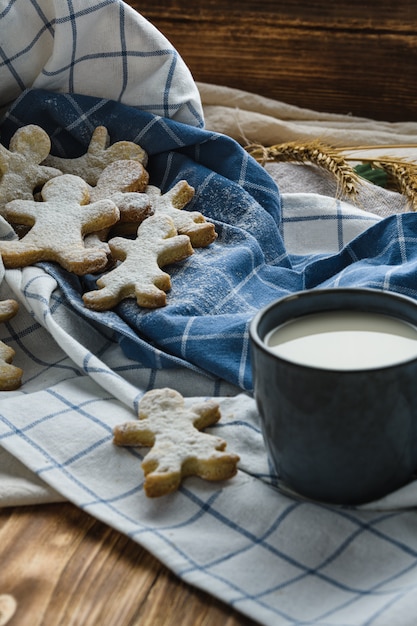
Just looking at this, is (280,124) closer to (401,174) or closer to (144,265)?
(401,174)

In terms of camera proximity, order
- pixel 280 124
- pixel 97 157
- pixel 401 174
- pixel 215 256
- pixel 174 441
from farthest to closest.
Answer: pixel 280 124
pixel 401 174
pixel 97 157
pixel 215 256
pixel 174 441

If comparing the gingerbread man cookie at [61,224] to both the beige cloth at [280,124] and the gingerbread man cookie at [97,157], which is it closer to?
the gingerbread man cookie at [97,157]

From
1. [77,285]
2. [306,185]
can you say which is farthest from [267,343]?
[306,185]

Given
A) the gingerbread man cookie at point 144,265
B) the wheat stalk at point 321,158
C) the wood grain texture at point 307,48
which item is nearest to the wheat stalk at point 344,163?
the wheat stalk at point 321,158

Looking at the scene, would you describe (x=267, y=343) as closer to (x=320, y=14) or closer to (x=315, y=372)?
(x=315, y=372)

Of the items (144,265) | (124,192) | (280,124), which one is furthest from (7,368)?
(280,124)
